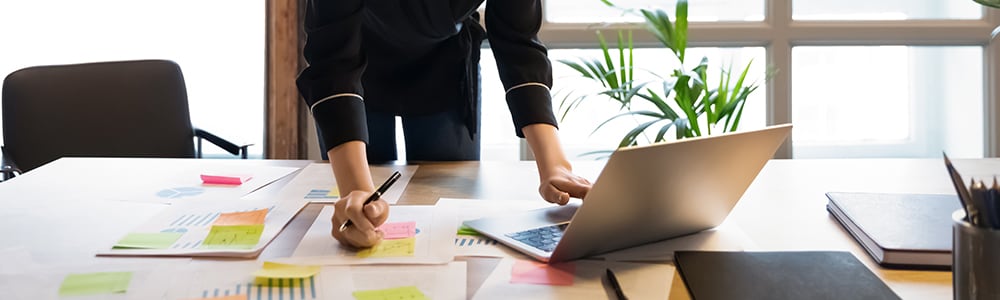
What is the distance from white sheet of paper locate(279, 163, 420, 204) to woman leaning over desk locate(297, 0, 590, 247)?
9 centimetres

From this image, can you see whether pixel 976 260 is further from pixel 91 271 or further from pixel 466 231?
pixel 91 271

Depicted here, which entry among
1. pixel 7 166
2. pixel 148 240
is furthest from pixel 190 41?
pixel 148 240

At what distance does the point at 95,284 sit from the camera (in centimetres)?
87

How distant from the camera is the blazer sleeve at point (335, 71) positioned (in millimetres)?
1248

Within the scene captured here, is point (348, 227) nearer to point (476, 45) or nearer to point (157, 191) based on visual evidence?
point (157, 191)

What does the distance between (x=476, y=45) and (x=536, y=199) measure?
24.8 inches

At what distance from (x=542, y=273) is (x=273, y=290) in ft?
0.88

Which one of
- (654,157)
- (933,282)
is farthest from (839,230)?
(654,157)

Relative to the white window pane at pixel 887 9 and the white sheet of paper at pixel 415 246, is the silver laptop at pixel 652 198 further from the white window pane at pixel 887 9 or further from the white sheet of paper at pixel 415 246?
the white window pane at pixel 887 9

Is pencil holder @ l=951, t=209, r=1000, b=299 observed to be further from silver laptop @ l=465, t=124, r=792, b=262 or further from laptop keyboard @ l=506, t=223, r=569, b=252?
laptop keyboard @ l=506, t=223, r=569, b=252

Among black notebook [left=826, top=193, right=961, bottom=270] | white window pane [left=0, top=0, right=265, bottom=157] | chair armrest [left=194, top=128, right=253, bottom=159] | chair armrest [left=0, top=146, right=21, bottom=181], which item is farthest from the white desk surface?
white window pane [left=0, top=0, right=265, bottom=157]

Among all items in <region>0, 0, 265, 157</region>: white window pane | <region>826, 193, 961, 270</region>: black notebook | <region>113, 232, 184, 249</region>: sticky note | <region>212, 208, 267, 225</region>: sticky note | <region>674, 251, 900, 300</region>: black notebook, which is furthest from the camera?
<region>0, 0, 265, 157</region>: white window pane

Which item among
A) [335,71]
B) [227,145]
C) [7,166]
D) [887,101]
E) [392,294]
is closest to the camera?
[392,294]

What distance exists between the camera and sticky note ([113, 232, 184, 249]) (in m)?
1.02
